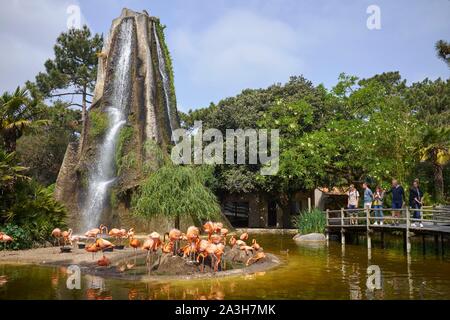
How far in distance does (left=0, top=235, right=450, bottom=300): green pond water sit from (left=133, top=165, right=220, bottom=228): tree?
3.55 metres

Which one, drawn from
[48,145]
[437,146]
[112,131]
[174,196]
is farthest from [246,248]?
[48,145]

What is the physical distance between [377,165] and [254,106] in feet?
45.1

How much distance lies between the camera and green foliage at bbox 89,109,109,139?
2944 cm

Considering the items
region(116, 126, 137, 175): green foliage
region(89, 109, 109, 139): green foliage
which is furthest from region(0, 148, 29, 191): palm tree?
region(89, 109, 109, 139): green foliage

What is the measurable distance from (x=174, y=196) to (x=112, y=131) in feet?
48.7

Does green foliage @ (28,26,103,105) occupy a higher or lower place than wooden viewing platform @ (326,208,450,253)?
higher

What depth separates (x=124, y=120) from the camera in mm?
30219

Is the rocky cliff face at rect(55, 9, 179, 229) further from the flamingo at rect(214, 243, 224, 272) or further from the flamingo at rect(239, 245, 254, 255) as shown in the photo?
the flamingo at rect(214, 243, 224, 272)

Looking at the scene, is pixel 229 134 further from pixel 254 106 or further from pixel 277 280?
pixel 277 280

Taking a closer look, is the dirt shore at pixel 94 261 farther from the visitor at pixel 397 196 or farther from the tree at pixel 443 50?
the tree at pixel 443 50

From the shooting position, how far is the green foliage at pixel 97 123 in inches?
1159

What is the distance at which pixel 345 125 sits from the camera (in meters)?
28.0

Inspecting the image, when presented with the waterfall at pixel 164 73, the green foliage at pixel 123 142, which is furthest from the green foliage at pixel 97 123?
the waterfall at pixel 164 73
